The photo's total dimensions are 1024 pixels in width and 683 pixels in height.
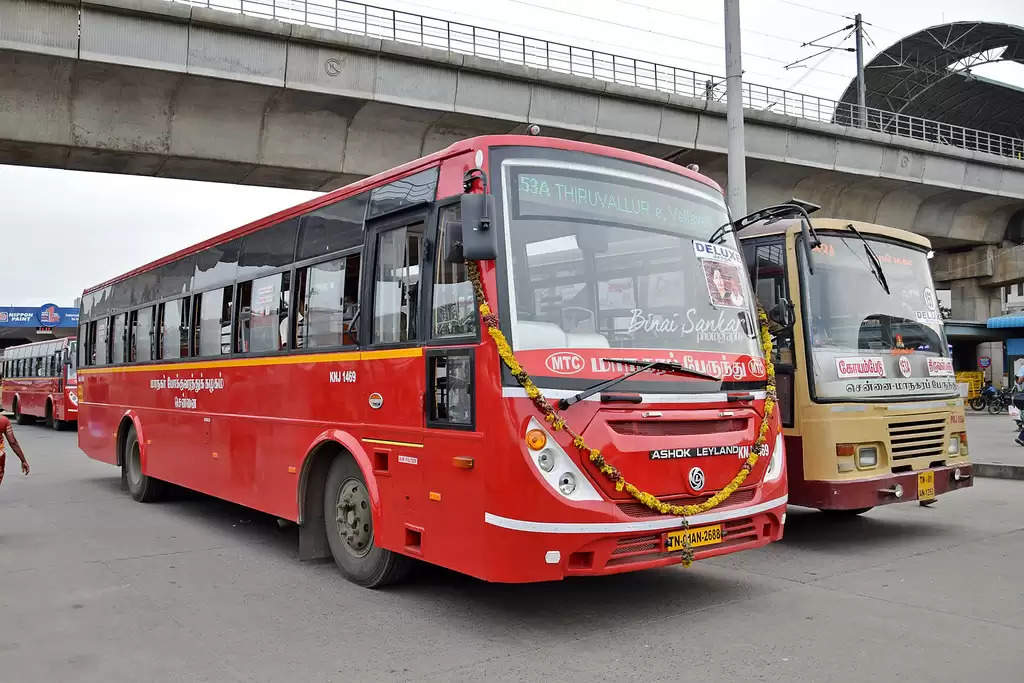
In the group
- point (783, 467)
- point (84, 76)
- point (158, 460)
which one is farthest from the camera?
point (84, 76)

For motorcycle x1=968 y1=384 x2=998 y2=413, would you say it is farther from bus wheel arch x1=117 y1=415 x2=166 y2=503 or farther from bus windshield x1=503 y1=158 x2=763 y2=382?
bus windshield x1=503 y1=158 x2=763 y2=382

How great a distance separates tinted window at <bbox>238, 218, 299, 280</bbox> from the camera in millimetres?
8148

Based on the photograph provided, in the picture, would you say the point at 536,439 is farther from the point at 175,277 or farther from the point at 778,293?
the point at 175,277

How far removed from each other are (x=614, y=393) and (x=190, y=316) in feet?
20.9

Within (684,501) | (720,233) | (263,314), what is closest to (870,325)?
(720,233)

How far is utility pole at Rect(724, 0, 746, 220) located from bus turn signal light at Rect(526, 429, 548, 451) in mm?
9126

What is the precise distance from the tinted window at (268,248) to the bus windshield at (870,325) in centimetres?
466

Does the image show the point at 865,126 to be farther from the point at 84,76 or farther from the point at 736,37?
the point at 84,76

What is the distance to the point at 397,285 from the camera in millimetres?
6430

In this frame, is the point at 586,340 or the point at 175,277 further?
the point at 175,277

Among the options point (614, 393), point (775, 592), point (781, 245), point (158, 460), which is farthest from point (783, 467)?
point (158, 460)

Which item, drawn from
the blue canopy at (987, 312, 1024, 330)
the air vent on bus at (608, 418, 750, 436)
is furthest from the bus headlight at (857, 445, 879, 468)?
the blue canopy at (987, 312, 1024, 330)

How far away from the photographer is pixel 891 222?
30734mm

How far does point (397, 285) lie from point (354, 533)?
196 cm
